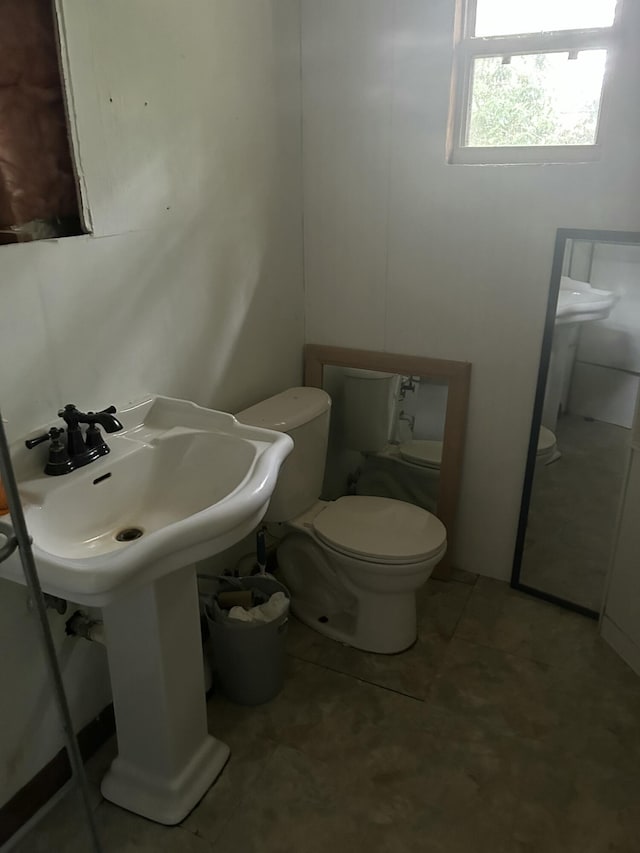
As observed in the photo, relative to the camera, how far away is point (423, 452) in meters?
2.38

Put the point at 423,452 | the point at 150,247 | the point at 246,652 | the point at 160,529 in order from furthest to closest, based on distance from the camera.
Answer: the point at 423,452 < the point at 246,652 < the point at 150,247 < the point at 160,529

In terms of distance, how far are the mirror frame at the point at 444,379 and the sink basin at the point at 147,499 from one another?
0.88 m

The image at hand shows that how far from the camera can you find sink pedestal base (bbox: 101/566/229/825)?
1.43 meters

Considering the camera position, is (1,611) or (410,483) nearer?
(1,611)

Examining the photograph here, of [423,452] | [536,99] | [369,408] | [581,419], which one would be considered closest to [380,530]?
[423,452]

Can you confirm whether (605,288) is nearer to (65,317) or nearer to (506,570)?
(506,570)

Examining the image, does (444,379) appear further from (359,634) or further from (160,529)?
(160,529)

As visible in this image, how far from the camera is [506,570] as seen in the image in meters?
2.42

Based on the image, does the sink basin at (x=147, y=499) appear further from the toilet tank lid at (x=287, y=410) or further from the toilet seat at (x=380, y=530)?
the toilet seat at (x=380, y=530)

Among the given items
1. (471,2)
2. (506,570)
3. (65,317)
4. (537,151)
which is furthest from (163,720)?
(471,2)

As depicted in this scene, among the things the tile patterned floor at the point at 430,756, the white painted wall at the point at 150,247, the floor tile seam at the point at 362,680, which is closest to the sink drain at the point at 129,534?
the white painted wall at the point at 150,247

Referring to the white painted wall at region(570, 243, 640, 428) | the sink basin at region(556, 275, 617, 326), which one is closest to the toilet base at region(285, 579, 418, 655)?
the white painted wall at region(570, 243, 640, 428)

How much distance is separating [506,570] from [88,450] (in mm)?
1645

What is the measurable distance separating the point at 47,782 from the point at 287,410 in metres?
1.20
